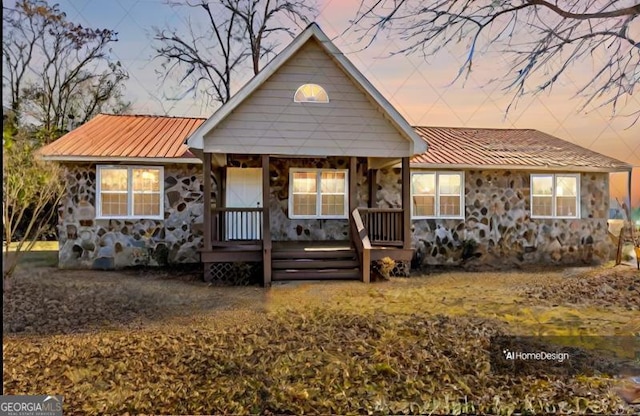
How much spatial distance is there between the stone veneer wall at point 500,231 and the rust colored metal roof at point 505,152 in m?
0.47

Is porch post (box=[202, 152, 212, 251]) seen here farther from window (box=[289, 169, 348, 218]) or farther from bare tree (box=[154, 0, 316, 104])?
window (box=[289, 169, 348, 218])

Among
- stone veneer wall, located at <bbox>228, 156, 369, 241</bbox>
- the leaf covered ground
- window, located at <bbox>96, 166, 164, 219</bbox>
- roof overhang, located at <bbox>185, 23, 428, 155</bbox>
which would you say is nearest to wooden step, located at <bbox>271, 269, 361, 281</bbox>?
the leaf covered ground

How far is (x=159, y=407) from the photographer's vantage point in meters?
2.96

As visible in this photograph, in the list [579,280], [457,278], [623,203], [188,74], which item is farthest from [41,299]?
[579,280]

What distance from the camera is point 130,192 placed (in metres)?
9.16

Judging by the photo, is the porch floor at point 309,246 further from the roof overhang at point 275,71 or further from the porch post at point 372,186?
the roof overhang at point 275,71

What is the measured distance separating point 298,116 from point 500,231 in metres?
6.00

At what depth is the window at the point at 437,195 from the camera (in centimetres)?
990

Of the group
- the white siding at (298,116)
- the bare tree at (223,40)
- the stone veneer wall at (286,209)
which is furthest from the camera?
the stone veneer wall at (286,209)

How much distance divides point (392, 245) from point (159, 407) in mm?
5736

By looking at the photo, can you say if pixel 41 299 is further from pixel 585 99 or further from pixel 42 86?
pixel 585 99

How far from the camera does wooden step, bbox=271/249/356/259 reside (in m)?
7.67

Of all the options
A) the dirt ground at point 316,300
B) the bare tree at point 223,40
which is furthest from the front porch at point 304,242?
the bare tree at point 223,40

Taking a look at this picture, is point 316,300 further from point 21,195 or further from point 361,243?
point 21,195
